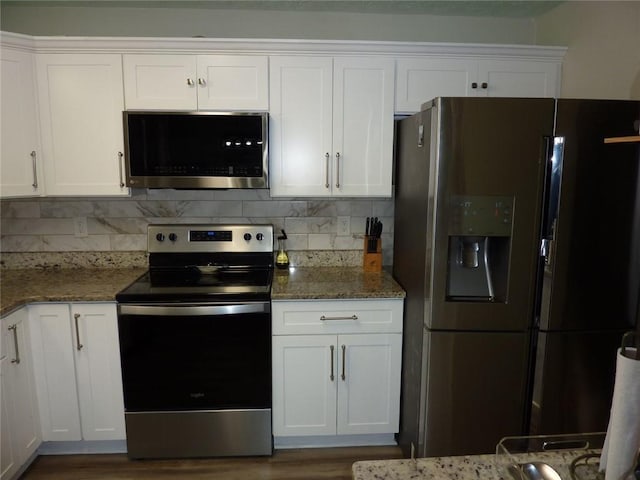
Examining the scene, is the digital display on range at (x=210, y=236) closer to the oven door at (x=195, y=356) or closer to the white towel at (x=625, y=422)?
the oven door at (x=195, y=356)

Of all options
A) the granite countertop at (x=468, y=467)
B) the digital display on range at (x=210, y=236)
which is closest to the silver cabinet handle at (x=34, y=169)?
the digital display on range at (x=210, y=236)

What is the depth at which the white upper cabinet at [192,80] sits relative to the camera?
2.16 m

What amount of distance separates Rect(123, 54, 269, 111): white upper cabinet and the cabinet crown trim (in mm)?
43

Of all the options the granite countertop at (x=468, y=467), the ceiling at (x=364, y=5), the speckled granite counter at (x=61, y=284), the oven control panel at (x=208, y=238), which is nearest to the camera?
the granite countertop at (x=468, y=467)

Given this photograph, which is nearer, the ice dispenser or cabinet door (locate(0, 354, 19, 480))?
the ice dispenser

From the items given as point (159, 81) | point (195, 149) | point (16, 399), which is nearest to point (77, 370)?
point (16, 399)


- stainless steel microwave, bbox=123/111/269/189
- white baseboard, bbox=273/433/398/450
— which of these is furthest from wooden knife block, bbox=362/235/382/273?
white baseboard, bbox=273/433/398/450

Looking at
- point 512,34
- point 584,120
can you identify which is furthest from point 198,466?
point 512,34

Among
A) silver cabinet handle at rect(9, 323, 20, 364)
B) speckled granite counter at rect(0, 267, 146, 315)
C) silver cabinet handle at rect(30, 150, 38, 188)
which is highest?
silver cabinet handle at rect(30, 150, 38, 188)

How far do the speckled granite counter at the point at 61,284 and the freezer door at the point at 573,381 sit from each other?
6.66ft

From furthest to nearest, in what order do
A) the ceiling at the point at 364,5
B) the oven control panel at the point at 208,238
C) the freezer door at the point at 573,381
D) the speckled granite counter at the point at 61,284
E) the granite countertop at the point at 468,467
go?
the oven control panel at the point at 208,238
the ceiling at the point at 364,5
the speckled granite counter at the point at 61,284
the freezer door at the point at 573,381
the granite countertop at the point at 468,467

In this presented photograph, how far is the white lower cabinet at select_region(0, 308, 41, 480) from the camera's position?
184cm

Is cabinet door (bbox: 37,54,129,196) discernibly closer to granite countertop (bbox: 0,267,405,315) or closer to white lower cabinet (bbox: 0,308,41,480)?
granite countertop (bbox: 0,267,405,315)

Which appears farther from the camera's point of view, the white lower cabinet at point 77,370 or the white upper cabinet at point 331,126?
the white upper cabinet at point 331,126
